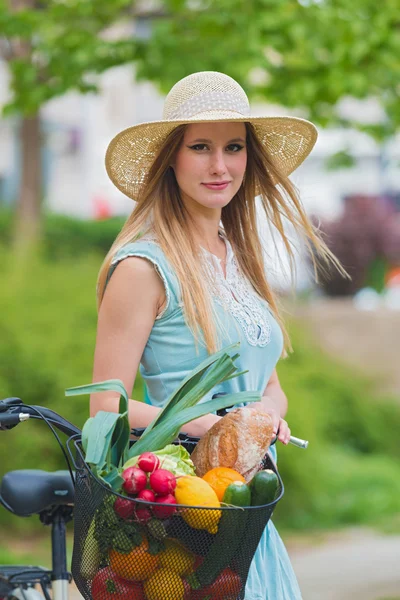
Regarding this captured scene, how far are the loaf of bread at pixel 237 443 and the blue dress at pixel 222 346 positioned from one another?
0.41 meters

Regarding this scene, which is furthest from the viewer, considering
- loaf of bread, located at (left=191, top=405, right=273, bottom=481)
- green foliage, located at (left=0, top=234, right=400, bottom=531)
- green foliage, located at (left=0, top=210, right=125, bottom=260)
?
green foliage, located at (left=0, top=210, right=125, bottom=260)

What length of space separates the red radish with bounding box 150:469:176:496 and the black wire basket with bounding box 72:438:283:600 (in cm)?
4

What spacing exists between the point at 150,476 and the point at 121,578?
0.67 ft

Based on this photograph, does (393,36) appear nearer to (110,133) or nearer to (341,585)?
(341,585)

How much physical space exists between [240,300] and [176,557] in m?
0.99

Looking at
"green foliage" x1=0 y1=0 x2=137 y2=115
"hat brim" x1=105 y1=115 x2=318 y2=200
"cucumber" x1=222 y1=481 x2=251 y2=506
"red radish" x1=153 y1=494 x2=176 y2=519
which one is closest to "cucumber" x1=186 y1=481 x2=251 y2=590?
"cucumber" x1=222 y1=481 x2=251 y2=506

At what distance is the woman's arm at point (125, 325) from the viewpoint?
2.49 metres

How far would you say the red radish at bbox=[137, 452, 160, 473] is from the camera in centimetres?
195

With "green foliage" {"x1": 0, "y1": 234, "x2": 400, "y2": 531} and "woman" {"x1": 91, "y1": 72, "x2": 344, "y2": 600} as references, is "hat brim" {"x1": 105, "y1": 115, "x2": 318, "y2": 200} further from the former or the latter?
"green foliage" {"x1": 0, "y1": 234, "x2": 400, "y2": 531}

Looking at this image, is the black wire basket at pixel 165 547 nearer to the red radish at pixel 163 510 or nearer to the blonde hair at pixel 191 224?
the red radish at pixel 163 510

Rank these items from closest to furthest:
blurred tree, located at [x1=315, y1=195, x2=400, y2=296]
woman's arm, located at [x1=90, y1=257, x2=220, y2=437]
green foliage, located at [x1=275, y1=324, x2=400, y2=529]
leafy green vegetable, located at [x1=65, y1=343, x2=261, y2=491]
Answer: leafy green vegetable, located at [x1=65, y1=343, x2=261, y2=491]
woman's arm, located at [x1=90, y1=257, x2=220, y2=437]
green foliage, located at [x1=275, y1=324, x2=400, y2=529]
blurred tree, located at [x1=315, y1=195, x2=400, y2=296]

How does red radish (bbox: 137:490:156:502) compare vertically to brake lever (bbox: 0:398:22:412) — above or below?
below

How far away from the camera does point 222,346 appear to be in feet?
8.53

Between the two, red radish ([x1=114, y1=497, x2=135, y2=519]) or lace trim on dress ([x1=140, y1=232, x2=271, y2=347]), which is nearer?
red radish ([x1=114, y1=497, x2=135, y2=519])
